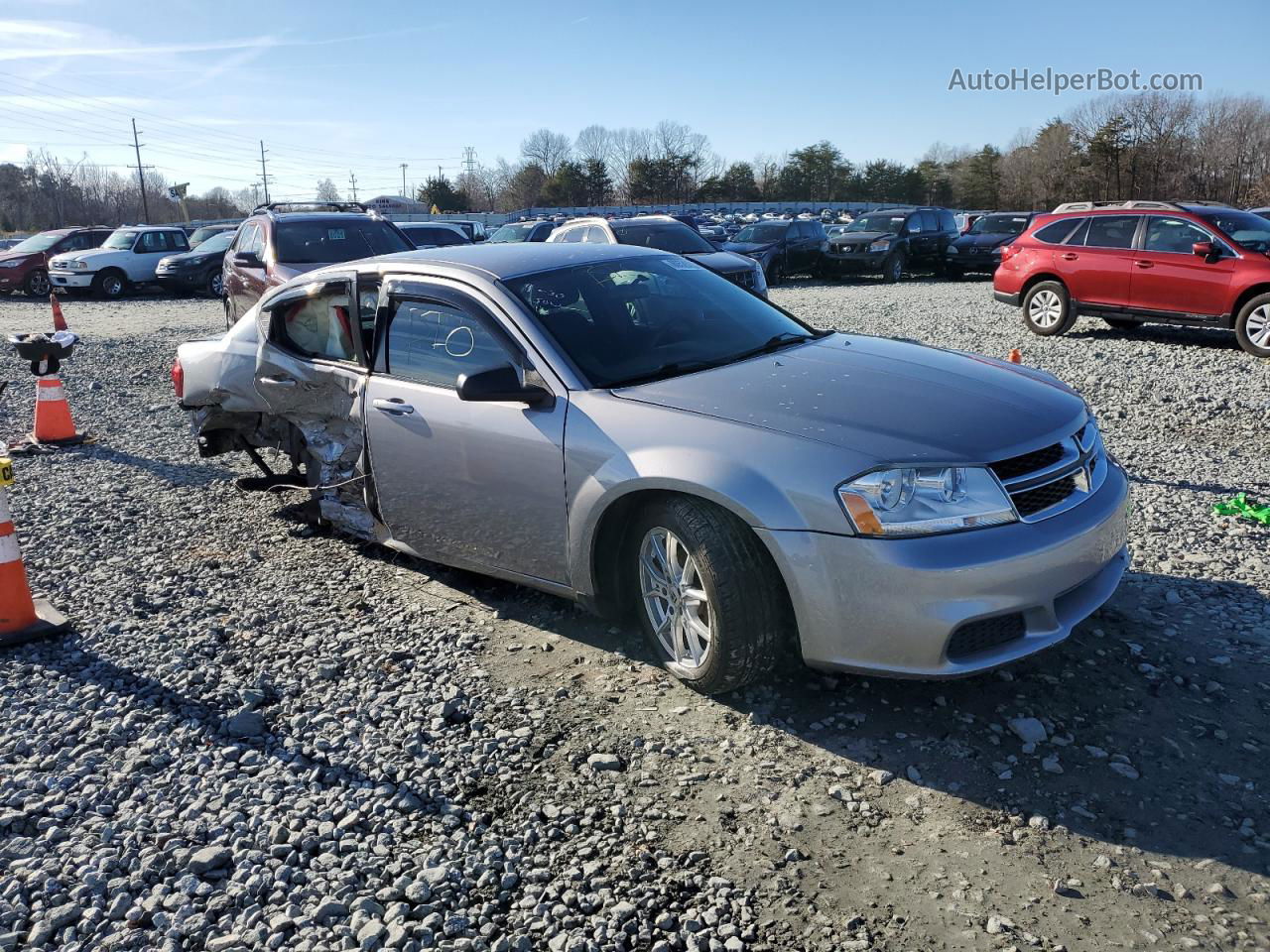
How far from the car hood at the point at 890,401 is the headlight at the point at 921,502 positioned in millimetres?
59

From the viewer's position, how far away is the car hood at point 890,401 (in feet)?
11.1

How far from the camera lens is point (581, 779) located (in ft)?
10.9

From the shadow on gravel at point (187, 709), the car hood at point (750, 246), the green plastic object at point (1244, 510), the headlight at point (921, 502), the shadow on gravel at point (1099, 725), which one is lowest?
the shadow on gravel at point (187, 709)

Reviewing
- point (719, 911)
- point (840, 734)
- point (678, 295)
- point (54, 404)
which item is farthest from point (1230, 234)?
point (54, 404)

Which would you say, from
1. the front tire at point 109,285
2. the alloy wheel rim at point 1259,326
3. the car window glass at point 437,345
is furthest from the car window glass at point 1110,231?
the front tire at point 109,285

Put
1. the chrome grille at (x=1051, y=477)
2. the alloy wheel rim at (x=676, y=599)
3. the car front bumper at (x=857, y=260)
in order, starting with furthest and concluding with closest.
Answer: the car front bumper at (x=857, y=260) → the alloy wheel rim at (x=676, y=599) → the chrome grille at (x=1051, y=477)

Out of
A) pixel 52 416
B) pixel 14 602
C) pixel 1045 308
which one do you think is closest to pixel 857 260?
pixel 1045 308

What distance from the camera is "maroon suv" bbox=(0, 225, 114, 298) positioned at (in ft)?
81.7

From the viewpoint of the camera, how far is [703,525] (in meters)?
3.53

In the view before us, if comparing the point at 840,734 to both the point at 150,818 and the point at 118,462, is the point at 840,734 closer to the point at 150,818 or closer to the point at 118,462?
the point at 150,818

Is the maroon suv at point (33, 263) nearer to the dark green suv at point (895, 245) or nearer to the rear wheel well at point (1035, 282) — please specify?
the dark green suv at point (895, 245)

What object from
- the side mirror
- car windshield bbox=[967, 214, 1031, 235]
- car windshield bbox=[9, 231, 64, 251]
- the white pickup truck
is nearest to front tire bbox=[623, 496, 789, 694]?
the side mirror

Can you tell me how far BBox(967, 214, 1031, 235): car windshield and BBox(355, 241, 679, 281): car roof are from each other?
22.4m

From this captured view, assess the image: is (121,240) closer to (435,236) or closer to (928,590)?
(435,236)
